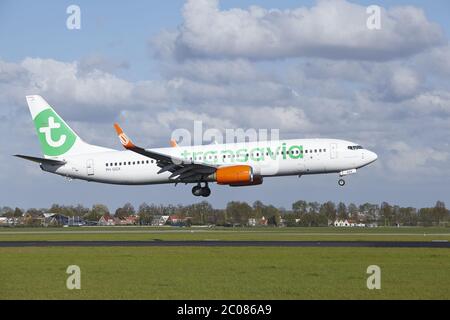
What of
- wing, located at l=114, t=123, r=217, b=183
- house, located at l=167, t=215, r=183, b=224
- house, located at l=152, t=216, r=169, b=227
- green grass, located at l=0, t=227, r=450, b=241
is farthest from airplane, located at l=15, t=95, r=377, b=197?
house, located at l=152, t=216, r=169, b=227

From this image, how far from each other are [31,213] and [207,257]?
480 feet

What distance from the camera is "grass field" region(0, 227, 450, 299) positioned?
74.8 ft

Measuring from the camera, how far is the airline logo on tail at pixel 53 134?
6988 cm

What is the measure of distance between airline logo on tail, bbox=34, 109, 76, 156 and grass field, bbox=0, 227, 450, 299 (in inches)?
1222

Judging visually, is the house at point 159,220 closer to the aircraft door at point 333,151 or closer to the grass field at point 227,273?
the aircraft door at point 333,151

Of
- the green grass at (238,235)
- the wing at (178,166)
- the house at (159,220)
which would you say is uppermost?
the wing at (178,166)

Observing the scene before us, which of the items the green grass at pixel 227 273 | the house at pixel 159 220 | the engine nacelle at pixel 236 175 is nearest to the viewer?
the green grass at pixel 227 273

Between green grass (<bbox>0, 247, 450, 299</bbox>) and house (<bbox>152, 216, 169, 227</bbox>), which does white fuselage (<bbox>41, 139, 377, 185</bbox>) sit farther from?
house (<bbox>152, 216, 169, 227</bbox>)

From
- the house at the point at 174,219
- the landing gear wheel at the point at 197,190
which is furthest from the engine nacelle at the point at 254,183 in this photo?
the house at the point at 174,219

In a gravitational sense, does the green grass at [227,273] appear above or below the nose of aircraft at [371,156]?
below

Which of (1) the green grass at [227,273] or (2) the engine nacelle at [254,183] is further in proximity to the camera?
(2) the engine nacelle at [254,183]
